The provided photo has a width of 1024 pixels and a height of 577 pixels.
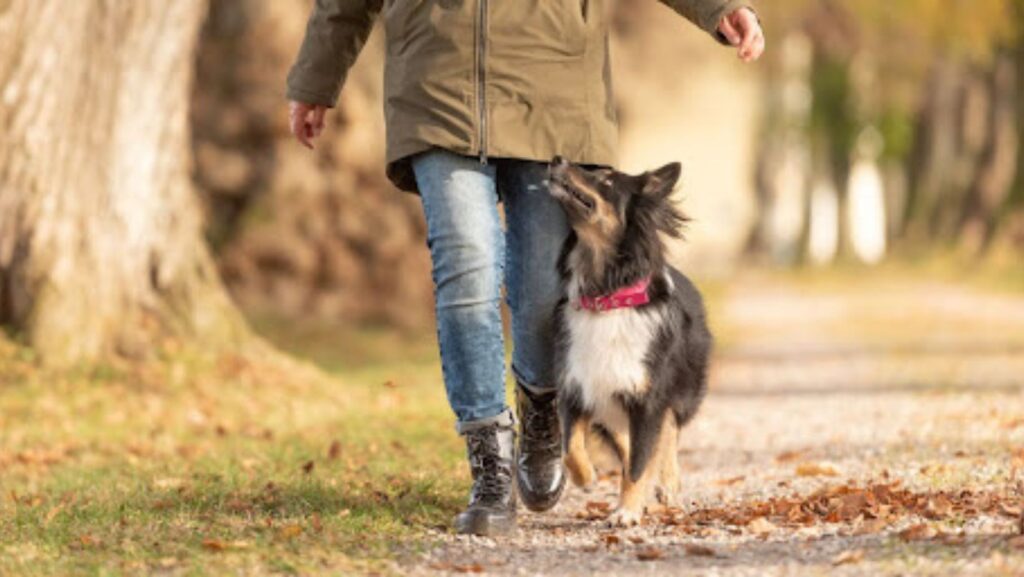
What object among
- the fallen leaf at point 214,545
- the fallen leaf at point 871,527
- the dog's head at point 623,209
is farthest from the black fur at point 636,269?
the fallen leaf at point 214,545

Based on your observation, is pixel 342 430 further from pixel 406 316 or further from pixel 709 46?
pixel 709 46

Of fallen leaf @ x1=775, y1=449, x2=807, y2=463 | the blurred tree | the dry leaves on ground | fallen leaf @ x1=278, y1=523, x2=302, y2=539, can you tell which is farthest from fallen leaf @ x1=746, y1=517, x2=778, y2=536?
the blurred tree

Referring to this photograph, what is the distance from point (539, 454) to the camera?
6770 mm

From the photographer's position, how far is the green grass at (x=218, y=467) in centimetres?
591

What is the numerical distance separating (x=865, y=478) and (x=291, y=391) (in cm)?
494

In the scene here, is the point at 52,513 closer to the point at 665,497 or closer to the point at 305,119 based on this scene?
the point at 305,119

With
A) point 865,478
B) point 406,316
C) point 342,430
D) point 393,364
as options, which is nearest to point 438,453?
point 342,430

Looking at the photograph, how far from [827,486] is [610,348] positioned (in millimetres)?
1459

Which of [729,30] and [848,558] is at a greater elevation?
[729,30]

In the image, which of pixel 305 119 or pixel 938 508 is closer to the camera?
pixel 938 508

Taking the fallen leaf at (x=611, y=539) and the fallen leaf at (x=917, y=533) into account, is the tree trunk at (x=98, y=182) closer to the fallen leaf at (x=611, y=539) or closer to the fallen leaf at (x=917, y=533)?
the fallen leaf at (x=611, y=539)

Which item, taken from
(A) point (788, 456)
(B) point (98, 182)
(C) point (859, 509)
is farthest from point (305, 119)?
(B) point (98, 182)

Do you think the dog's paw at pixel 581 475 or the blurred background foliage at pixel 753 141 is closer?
the dog's paw at pixel 581 475

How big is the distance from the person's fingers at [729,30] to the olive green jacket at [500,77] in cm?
3
